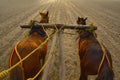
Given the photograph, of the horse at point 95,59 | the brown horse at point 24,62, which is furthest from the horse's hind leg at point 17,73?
the horse at point 95,59

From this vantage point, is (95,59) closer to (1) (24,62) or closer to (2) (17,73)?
(1) (24,62)

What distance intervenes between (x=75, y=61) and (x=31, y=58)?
2879mm

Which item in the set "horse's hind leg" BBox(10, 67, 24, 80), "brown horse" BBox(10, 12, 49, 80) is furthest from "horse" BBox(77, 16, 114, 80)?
"horse's hind leg" BBox(10, 67, 24, 80)

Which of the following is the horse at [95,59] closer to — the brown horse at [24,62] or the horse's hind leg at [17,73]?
the brown horse at [24,62]

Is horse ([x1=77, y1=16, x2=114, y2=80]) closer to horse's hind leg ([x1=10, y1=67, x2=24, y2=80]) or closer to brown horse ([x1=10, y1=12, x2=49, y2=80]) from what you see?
brown horse ([x1=10, y1=12, x2=49, y2=80])

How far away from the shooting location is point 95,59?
391cm

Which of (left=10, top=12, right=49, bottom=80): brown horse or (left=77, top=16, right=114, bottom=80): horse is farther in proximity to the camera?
(left=77, top=16, right=114, bottom=80): horse

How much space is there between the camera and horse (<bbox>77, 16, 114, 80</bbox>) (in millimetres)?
3691

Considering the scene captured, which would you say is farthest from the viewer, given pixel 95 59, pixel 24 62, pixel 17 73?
pixel 95 59

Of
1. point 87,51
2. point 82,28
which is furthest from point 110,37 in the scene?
point 87,51

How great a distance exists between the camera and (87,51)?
4199 millimetres

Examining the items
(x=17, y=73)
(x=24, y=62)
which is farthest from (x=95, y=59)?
(x=17, y=73)

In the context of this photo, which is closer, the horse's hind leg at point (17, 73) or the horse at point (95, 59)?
the horse's hind leg at point (17, 73)

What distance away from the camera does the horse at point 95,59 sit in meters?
3.69
